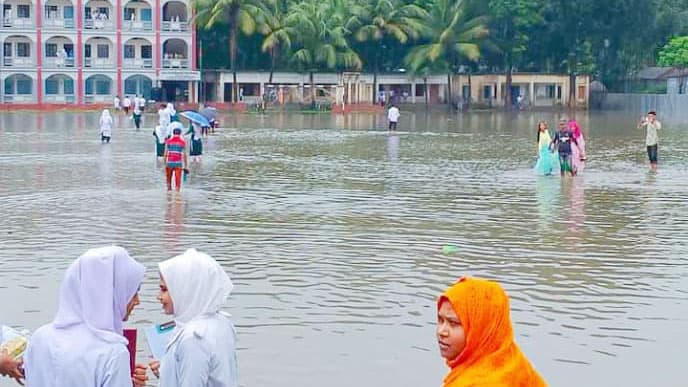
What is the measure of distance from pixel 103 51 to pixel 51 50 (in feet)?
10.6

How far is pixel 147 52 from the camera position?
7388 cm

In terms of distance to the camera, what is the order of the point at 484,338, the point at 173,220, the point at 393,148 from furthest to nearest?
the point at 393,148 → the point at 173,220 → the point at 484,338

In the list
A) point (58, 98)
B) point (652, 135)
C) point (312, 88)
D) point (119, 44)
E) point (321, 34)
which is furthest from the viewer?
point (119, 44)

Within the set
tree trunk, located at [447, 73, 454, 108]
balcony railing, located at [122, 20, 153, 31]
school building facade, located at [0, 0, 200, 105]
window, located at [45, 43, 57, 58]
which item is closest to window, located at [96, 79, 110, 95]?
school building facade, located at [0, 0, 200, 105]

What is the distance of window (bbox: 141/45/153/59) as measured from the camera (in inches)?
2906

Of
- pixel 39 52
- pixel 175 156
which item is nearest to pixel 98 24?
pixel 39 52

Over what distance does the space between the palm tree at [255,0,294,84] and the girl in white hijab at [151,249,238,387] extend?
65.3 meters

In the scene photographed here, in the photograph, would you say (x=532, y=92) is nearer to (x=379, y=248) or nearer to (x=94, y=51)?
(x=94, y=51)

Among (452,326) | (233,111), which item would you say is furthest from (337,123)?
(452,326)

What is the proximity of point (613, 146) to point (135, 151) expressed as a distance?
1387cm

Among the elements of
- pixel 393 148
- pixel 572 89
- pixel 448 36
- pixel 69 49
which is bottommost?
pixel 393 148

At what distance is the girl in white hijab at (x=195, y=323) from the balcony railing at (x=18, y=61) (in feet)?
228

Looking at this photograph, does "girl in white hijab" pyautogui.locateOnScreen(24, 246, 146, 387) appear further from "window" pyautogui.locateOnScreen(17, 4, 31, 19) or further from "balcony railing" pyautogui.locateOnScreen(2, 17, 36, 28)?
"window" pyautogui.locateOnScreen(17, 4, 31, 19)

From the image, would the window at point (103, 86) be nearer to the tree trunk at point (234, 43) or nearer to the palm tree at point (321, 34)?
the tree trunk at point (234, 43)
